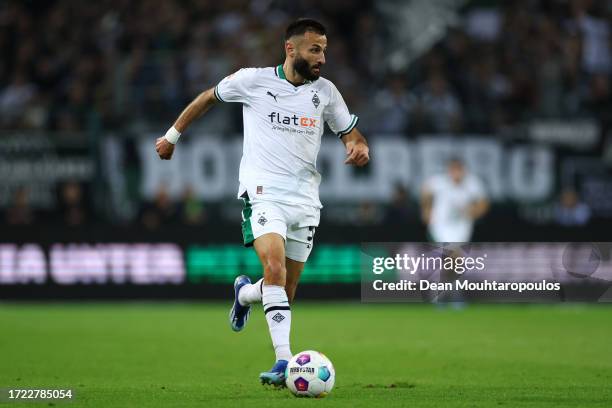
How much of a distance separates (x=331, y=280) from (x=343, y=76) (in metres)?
4.40

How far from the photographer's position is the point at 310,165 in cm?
862

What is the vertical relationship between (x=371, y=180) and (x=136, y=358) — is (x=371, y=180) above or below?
above

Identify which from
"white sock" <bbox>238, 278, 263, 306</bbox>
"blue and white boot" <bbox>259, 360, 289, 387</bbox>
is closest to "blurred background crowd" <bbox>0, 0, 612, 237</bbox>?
"white sock" <bbox>238, 278, 263, 306</bbox>

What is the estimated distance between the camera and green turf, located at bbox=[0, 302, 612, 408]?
26.3 feet

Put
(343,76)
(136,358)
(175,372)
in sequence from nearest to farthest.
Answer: (175,372) → (136,358) → (343,76)

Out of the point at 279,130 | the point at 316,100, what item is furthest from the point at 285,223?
the point at 316,100

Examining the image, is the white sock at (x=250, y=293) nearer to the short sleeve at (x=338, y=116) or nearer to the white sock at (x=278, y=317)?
the white sock at (x=278, y=317)

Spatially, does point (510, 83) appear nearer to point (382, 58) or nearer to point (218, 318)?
point (382, 58)

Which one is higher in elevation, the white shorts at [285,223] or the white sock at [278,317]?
the white shorts at [285,223]

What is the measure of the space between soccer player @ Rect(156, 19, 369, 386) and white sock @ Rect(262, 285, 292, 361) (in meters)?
0.01

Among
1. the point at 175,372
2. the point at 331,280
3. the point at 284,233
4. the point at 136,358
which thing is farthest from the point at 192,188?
the point at 284,233

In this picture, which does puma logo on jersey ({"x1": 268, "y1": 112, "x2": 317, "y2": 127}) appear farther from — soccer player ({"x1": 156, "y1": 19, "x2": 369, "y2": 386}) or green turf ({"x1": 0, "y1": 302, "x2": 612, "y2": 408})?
green turf ({"x1": 0, "y1": 302, "x2": 612, "y2": 408})

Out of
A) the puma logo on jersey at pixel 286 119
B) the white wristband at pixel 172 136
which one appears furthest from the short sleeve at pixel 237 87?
the white wristband at pixel 172 136

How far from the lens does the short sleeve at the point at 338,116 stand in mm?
8758
